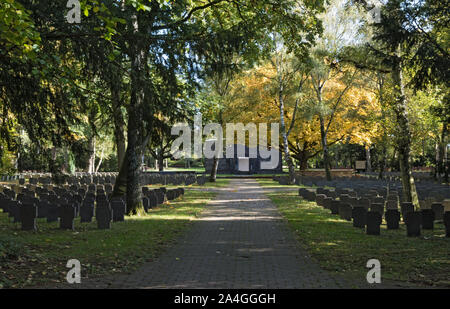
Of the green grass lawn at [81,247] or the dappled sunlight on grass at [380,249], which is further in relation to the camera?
the dappled sunlight on grass at [380,249]

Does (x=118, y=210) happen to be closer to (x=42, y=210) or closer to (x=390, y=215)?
(x=42, y=210)

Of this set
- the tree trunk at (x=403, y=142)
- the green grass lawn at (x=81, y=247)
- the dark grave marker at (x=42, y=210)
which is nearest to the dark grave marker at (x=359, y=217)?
the tree trunk at (x=403, y=142)

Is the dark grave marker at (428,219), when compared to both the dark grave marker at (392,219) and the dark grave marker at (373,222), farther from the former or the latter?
the dark grave marker at (373,222)

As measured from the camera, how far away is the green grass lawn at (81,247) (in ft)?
25.4

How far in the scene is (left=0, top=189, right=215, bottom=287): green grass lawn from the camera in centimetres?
774

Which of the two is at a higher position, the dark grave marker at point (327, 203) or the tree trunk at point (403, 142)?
the tree trunk at point (403, 142)

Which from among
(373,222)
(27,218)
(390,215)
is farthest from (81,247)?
(390,215)

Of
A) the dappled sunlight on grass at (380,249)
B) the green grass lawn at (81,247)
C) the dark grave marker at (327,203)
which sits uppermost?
the dark grave marker at (327,203)

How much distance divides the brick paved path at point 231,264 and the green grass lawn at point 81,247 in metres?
0.54

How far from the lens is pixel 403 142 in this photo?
1670 cm

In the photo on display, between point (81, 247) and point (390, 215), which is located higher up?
point (390, 215)

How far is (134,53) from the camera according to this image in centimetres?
1091

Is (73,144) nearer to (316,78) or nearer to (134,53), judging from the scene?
(134,53)

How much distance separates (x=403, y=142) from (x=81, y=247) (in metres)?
12.3
